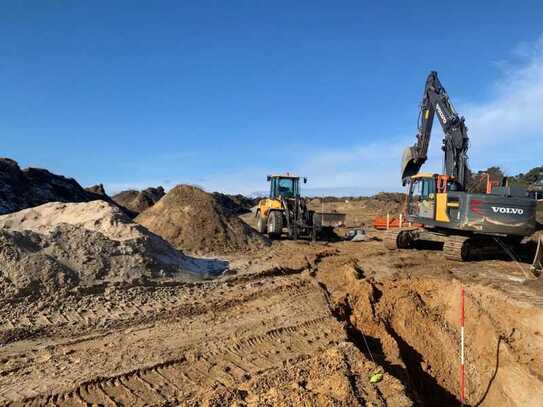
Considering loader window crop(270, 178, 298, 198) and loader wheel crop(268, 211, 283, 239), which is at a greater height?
loader window crop(270, 178, 298, 198)

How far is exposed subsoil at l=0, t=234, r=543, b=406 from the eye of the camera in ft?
15.8

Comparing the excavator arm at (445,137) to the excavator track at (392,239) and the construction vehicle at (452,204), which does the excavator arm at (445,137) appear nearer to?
the construction vehicle at (452,204)

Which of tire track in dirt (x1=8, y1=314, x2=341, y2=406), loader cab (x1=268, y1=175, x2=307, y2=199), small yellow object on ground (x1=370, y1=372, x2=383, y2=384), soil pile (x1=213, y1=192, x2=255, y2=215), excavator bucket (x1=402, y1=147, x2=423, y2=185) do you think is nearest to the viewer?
tire track in dirt (x1=8, y1=314, x2=341, y2=406)

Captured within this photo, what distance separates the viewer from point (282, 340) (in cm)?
650

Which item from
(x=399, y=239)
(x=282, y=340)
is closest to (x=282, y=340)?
(x=282, y=340)

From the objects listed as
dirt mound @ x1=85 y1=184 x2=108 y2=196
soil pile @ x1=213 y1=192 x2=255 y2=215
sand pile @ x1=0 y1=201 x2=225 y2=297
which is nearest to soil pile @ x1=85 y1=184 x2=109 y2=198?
dirt mound @ x1=85 y1=184 x2=108 y2=196

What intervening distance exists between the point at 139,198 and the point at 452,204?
27.3m

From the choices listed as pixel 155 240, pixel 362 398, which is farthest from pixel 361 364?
pixel 155 240

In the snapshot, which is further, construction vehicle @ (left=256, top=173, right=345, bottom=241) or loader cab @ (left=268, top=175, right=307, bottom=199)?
loader cab @ (left=268, top=175, right=307, bottom=199)

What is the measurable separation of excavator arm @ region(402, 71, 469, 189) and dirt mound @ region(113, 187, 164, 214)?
22.5m

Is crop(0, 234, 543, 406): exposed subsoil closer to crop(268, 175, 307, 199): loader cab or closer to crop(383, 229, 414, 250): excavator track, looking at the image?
crop(383, 229, 414, 250): excavator track

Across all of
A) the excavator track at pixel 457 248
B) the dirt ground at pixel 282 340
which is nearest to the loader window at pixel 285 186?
the excavator track at pixel 457 248

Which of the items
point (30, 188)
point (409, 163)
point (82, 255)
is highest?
point (409, 163)

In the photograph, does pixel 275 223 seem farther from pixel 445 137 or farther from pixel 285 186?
pixel 445 137
